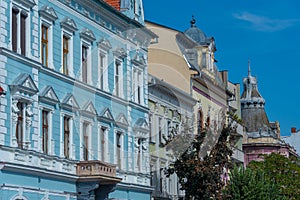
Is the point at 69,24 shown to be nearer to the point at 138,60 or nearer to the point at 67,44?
the point at 67,44

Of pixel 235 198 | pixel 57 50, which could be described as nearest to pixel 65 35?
pixel 57 50

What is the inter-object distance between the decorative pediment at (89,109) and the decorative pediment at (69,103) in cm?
65

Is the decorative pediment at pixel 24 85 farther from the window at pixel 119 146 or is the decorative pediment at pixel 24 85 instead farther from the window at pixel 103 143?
the window at pixel 119 146

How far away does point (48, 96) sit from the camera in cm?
3011

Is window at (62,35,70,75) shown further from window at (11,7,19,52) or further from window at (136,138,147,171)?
window at (136,138,147,171)

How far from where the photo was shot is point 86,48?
113 ft

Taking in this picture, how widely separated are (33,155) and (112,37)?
31.5ft

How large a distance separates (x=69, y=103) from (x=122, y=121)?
593 centimetres

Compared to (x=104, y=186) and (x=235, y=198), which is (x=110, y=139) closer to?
(x=104, y=186)

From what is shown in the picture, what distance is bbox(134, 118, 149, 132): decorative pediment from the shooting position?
1543 inches

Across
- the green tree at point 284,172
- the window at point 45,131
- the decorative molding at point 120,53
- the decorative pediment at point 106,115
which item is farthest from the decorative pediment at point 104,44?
the green tree at point 284,172

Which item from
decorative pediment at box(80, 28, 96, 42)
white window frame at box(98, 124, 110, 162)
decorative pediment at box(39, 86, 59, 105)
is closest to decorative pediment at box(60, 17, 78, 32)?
decorative pediment at box(80, 28, 96, 42)

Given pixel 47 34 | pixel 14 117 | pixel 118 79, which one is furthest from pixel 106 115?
pixel 14 117

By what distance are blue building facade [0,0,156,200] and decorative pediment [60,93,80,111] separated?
60 millimetres
